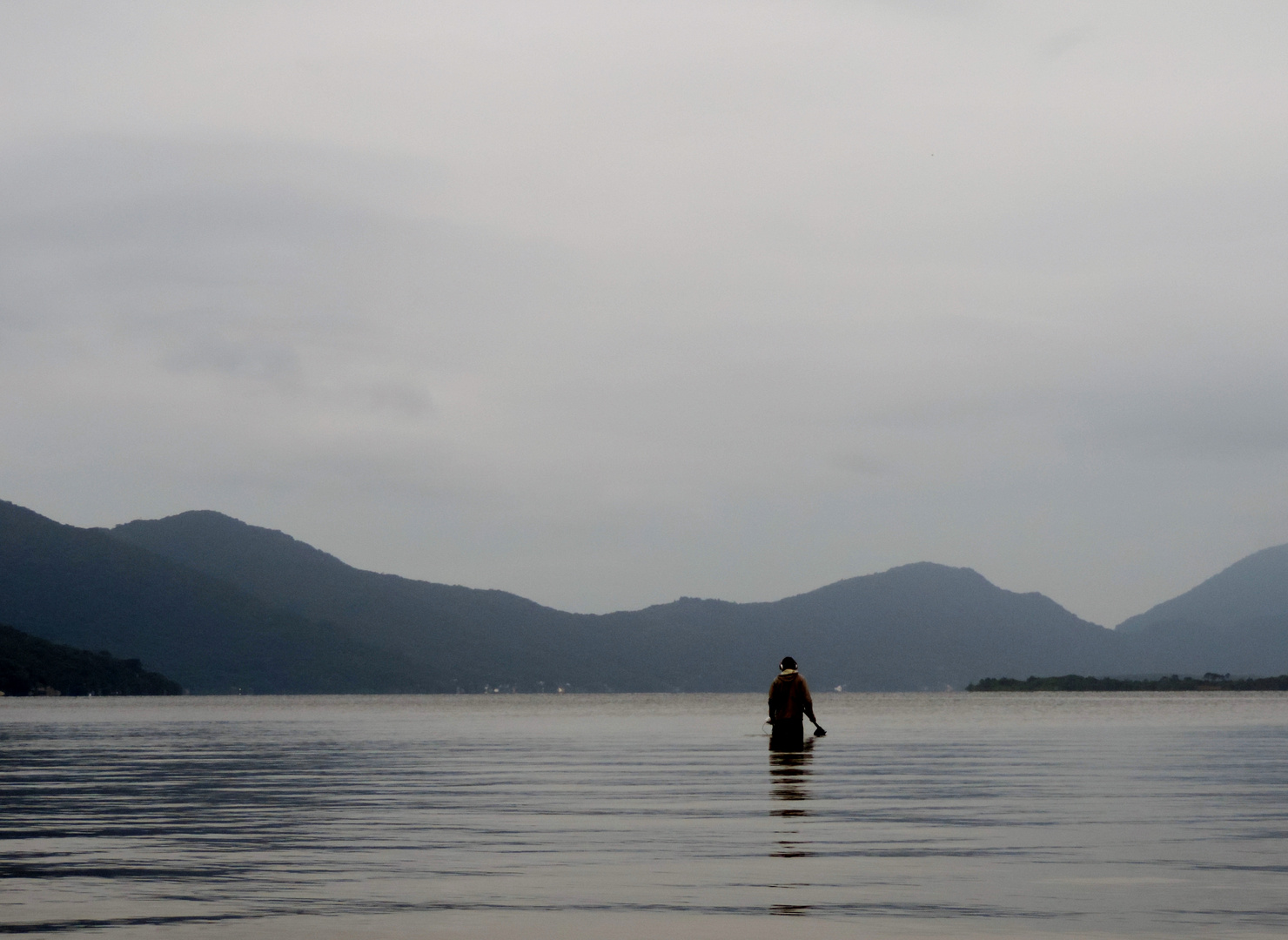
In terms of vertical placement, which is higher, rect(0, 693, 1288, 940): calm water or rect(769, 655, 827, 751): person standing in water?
rect(769, 655, 827, 751): person standing in water

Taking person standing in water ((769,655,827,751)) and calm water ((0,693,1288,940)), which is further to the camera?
person standing in water ((769,655,827,751))

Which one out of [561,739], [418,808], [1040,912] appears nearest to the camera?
[1040,912]

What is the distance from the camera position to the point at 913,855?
18.9 metres

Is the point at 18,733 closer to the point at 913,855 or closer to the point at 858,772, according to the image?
the point at 858,772

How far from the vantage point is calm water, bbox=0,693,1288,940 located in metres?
14.1

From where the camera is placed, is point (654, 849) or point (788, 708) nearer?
point (654, 849)

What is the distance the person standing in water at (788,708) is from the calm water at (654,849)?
2.02 m

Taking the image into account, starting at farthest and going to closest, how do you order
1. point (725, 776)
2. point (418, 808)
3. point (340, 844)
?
point (725, 776), point (418, 808), point (340, 844)

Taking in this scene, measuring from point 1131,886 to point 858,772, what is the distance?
2065 cm

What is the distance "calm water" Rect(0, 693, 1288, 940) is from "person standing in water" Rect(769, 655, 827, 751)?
2025 millimetres

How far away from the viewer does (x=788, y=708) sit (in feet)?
143

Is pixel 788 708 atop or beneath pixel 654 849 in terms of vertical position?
atop

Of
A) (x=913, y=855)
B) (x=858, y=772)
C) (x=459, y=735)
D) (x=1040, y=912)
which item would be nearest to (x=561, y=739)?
(x=459, y=735)

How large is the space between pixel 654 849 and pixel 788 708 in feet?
79.7
